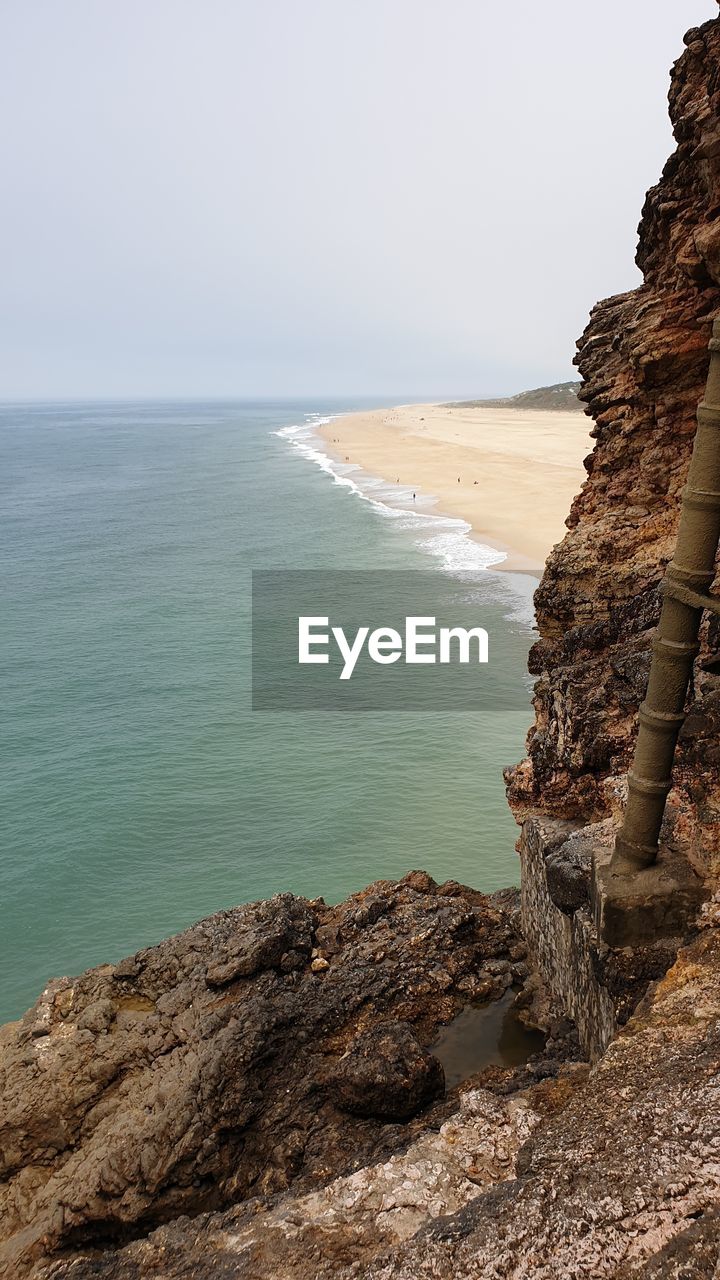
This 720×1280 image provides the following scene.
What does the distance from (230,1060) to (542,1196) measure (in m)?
5.08

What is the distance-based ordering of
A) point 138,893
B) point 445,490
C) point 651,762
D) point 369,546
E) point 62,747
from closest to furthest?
point 651,762 < point 138,893 < point 62,747 < point 369,546 < point 445,490

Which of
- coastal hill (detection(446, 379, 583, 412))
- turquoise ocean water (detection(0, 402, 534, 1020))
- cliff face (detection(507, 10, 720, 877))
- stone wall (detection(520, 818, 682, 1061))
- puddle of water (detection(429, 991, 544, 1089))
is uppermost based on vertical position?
coastal hill (detection(446, 379, 583, 412))

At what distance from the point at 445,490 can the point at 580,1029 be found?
60.5 metres

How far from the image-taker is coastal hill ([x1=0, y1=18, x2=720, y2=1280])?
17.3 ft

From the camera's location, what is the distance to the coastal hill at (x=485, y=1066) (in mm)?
5285

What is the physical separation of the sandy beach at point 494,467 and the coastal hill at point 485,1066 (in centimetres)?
3208

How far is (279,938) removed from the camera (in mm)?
11039

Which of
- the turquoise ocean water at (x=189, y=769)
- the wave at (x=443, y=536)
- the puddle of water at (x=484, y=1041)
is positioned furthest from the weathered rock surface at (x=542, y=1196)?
the wave at (x=443, y=536)

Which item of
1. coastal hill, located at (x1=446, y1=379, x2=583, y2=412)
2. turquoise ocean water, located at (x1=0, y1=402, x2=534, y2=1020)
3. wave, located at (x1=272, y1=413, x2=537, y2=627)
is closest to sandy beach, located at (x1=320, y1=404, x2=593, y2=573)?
wave, located at (x1=272, y1=413, x2=537, y2=627)

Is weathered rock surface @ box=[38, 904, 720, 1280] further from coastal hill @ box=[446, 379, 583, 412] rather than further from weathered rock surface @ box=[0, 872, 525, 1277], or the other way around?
coastal hill @ box=[446, 379, 583, 412]

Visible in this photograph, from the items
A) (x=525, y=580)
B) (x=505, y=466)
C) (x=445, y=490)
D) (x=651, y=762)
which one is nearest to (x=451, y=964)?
(x=651, y=762)

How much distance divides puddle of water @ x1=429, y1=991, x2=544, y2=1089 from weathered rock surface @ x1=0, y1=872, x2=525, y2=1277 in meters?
0.20

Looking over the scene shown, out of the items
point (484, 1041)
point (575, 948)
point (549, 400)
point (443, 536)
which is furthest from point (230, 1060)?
point (549, 400)

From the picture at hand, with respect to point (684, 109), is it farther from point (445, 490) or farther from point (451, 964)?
point (445, 490)
